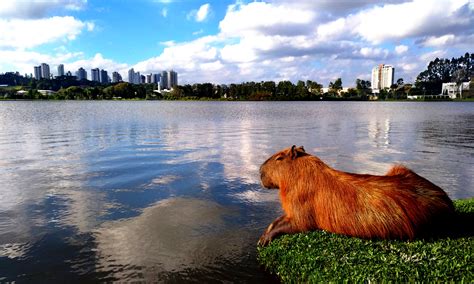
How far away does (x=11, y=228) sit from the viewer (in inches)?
298

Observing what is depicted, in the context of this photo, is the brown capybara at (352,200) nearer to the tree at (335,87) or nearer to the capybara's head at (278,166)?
the capybara's head at (278,166)

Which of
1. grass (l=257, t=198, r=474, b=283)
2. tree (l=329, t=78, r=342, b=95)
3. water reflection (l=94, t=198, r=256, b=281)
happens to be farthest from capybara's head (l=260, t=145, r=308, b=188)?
tree (l=329, t=78, r=342, b=95)

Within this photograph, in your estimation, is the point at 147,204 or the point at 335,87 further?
the point at 335,87

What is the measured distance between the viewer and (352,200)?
5078 millimetres

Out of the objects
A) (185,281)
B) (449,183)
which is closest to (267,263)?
(185,281)

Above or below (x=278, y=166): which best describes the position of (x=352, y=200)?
below

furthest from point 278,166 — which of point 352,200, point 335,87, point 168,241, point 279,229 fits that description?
point 335,87

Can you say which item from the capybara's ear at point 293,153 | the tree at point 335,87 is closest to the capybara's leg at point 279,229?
the capybara's ear at point 293,153

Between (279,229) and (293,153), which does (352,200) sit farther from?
(279,229)

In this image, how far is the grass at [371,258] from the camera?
14.1 feet

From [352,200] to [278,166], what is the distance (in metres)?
1.26

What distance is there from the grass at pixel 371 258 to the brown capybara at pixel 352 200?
0.53 feet

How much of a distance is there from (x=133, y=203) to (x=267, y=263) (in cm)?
452

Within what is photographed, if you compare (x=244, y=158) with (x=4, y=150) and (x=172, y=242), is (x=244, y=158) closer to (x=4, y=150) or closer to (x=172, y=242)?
(x=172, y=242)
